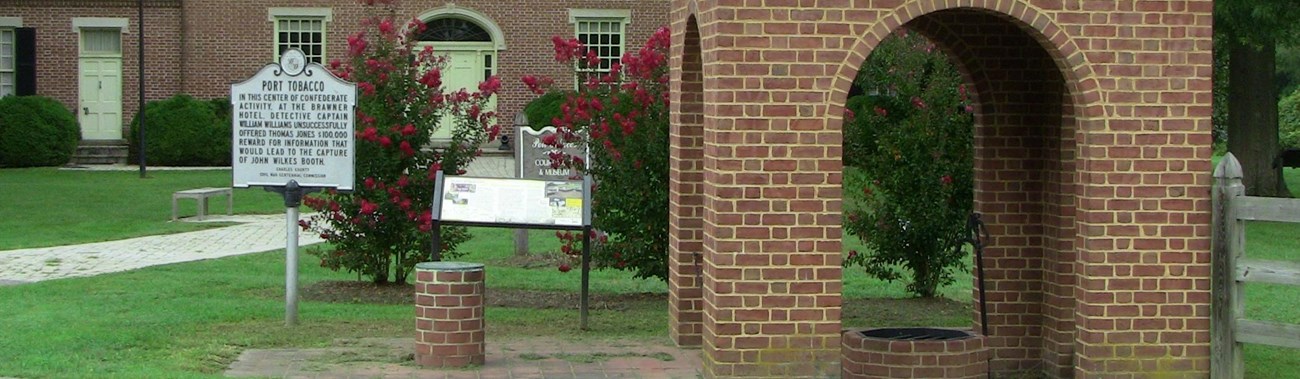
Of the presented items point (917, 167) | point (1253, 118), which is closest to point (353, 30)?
point (1253, 118)

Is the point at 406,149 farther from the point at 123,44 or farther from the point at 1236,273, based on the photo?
the point at 123,44

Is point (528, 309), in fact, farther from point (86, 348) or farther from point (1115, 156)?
point (1115, 156)

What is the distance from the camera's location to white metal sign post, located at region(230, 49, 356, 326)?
1131 centimetres

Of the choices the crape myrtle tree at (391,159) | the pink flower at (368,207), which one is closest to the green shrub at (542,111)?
the crape myrtle tree at (391,159)

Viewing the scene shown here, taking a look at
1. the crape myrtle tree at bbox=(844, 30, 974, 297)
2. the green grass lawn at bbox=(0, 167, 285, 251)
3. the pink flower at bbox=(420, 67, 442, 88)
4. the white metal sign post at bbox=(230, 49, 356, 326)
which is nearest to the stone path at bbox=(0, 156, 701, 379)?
the white metal sign post at bbox=(230, 49, 356, 326)

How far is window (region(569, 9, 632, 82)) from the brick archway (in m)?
27.4

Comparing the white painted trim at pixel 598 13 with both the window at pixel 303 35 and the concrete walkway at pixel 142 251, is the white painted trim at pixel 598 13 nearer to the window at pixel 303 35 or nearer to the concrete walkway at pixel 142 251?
the window at pixel 303 35

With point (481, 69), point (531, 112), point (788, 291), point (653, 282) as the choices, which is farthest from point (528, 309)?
point (481, 69)

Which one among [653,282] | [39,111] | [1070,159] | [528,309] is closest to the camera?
[1070,159]

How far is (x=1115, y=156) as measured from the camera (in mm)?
8297

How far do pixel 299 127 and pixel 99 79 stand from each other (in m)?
25.0

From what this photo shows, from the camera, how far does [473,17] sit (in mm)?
35406

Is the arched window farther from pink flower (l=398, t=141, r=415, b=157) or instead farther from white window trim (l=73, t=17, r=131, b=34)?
pink flower (l=398, t=141, r=415, b=157)

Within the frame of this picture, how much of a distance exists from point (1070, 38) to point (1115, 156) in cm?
63
